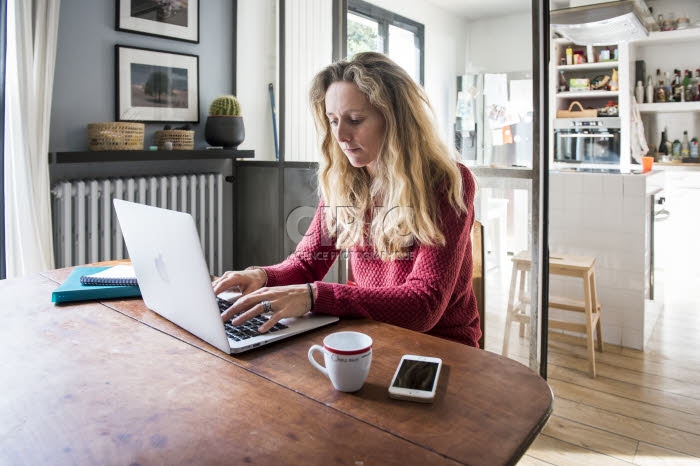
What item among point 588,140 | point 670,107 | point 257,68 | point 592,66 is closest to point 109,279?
point 257,68

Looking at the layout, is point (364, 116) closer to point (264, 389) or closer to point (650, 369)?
point (264, 389)

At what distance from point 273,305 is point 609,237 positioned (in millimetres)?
2653

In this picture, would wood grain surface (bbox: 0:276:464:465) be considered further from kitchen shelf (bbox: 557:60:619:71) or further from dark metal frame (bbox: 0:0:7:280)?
kitchen shelf (bbox: 557:60:619:71)

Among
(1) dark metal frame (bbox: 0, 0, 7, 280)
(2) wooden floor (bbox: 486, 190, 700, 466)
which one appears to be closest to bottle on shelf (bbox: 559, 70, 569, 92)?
(2) wooden floor (bbox: 486, 190, 700, 466)

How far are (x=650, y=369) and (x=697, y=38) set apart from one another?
3.81m

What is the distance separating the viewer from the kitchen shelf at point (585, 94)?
5.37 m

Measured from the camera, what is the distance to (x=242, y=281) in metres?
1.40

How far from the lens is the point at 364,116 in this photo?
1511 millimetres

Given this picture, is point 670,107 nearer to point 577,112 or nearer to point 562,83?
point 577,112

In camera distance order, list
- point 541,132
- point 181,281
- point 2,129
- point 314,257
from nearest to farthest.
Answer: point 181,281
point 314,257
point 541,132
point 2,129

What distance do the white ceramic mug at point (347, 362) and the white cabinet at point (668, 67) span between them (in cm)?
533

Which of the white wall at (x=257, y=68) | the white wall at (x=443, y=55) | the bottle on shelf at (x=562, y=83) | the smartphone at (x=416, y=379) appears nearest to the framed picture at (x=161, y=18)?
the white wall at (x=257, y=68)

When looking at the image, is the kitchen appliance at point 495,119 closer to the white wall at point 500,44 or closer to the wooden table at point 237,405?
the white wall at point 500,44

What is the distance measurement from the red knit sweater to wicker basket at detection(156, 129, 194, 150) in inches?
66.1
